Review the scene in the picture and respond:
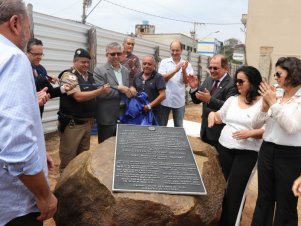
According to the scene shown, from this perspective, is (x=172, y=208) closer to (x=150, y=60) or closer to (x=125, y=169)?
(x=125, y=169)

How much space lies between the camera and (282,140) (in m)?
3.00

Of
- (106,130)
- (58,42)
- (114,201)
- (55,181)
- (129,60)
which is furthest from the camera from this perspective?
(58,42)

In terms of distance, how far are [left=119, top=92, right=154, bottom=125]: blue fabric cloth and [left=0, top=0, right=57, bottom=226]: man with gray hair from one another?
2613 millimetres

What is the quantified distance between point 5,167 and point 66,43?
623 centimetres

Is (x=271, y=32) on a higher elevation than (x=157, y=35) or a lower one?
lower

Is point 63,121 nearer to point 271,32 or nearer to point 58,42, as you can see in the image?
point 58,42

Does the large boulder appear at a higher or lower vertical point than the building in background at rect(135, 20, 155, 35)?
lower

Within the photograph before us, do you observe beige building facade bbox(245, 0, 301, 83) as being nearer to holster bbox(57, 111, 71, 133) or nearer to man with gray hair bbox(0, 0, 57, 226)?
holster bbox(57, 111, 71, 133)

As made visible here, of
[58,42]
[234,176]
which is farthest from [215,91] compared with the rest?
[58,42]

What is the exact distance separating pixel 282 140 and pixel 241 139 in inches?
15.9

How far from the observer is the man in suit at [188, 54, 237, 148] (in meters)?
3.99

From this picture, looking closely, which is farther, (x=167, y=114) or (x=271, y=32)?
(x=271, y=32)

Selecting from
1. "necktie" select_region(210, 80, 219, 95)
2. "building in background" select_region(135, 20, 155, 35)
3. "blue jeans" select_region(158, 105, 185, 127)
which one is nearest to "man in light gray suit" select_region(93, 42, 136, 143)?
"necktie" select_region(210, 80, 219, 95)

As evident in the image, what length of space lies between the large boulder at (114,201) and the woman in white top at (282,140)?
46 cm
